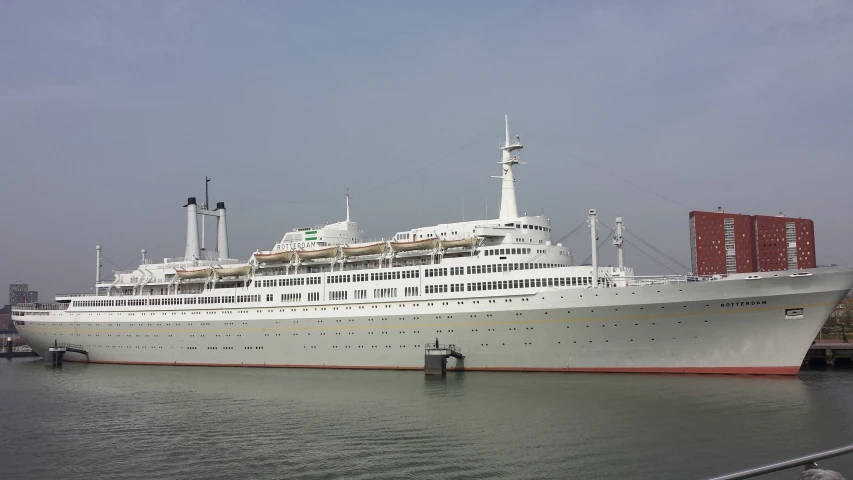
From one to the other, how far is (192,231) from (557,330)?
30496 millimetres

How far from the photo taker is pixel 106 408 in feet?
85.7

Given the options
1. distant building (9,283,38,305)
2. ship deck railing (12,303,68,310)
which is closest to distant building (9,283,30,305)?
distant building (9,283,38,305)

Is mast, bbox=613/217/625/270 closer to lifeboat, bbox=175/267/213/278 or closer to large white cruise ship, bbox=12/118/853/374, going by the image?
large white cruise ship, bbox=12/118/853/374

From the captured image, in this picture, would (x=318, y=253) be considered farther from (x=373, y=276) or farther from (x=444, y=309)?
(x=444, y=309)

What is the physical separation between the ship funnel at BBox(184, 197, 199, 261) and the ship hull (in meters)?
7.27

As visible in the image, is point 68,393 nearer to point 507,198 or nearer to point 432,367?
point 432,367

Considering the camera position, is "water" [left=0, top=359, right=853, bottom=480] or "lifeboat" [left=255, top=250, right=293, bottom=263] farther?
"lifeboat" [left=255, top=250, right=293, bottom=263]

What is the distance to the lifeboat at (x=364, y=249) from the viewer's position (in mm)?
38250

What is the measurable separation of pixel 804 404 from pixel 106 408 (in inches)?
1055

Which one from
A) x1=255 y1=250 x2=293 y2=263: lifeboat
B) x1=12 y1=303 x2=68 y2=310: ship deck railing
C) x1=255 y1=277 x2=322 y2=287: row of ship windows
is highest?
x1=255 y1=250 x2=293 y2=263: lifeboat

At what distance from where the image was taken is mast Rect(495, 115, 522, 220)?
38000 mm

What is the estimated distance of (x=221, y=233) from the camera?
Answer: 169 feet

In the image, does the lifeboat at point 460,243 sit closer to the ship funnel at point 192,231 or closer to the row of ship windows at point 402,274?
the row of ship windows at point 402,274

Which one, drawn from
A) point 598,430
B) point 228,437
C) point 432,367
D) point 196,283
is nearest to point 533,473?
point 598,430
